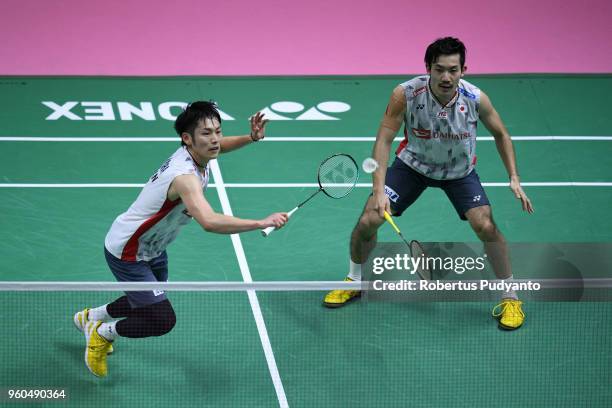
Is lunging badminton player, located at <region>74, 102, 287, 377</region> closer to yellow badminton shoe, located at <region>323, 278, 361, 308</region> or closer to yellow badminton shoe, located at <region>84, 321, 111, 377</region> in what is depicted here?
yellow badminton shoe, located at <region>84, 321, 111, 377</region>

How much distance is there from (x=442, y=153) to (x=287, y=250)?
1.76m

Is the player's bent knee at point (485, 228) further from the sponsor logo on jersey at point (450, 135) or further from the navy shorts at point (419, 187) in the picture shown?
the sponsor logo on jersey at point (450, 135)

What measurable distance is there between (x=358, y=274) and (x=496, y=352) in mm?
1234

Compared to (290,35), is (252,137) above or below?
above

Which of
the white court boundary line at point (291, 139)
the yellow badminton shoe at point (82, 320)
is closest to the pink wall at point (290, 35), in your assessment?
the white court boundary line at point (291, 139)

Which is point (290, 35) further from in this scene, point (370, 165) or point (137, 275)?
point (137, 275)

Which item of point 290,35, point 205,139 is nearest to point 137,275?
point 205,139

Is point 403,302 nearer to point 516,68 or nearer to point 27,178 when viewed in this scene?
point 27,178

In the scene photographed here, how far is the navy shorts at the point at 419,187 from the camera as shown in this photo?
6.78m

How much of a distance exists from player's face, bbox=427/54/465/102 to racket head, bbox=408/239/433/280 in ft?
4.02

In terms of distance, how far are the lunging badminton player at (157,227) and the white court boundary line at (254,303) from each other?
0.70 meters

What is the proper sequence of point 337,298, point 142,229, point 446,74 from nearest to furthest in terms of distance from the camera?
point 142,229
point 446,74
point 337,298

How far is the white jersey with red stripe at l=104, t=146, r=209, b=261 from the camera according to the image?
18.8 feet

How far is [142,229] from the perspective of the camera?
586 cm
